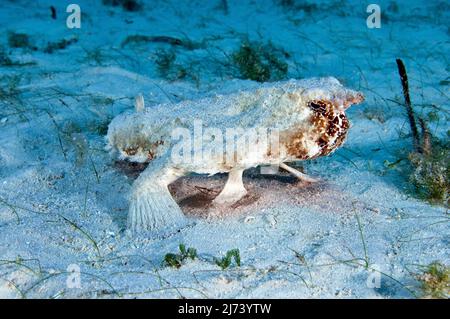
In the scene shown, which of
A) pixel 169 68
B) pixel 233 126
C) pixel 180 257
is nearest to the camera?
pixel 180 257

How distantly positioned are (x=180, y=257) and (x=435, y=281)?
1494 millimetres

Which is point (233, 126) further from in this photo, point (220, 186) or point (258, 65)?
point (258, 65)

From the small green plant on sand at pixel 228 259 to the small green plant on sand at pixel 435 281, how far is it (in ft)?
3.43

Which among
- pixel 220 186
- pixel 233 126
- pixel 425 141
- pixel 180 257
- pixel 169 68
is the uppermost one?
pixel 169 68

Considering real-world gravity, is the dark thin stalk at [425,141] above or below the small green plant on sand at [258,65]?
below

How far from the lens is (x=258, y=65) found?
6633mm

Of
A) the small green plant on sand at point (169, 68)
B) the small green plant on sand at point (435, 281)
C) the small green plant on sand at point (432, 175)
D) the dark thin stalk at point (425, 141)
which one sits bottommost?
the small green plant on sand at point (435, 281)

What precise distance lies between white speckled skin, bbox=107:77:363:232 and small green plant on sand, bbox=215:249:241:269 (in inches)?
22.4

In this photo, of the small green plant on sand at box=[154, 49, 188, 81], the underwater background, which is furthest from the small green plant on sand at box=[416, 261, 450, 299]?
the small green plant on sand at box=[154, 49, 188, 81]

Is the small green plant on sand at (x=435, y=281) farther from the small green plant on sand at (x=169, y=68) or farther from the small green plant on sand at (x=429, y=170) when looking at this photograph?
the small green plant on sand at (x=169, y=68)

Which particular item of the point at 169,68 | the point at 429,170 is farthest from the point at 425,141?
the point at 169,68

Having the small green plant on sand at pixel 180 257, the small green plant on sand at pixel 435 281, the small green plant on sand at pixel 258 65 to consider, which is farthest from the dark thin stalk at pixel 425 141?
the small green plant on sand at pixel 258 65

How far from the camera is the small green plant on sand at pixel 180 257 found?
9.53ft

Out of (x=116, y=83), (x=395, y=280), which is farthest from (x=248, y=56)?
(x=395, y=280)
